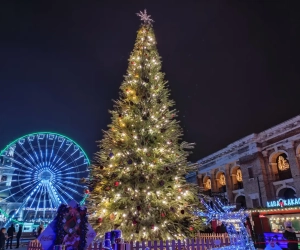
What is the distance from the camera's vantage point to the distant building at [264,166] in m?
23.1

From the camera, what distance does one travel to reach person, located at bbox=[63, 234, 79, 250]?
5.62 metres

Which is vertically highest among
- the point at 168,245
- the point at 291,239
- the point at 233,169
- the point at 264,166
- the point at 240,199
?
the point at 233,169

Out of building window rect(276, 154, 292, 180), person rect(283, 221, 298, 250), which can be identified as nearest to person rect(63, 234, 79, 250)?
person rect(283, 221, 298, 250)

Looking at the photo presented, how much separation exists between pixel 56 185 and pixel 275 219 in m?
19.6

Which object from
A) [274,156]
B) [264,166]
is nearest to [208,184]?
[264,166]

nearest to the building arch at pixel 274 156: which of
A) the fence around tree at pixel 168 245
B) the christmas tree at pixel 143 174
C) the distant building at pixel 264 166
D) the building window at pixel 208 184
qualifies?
the distant building at pixel 264 166

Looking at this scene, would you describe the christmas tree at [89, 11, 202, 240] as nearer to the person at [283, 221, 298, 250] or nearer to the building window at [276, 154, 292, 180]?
the person at [283, 221, 298, 250]

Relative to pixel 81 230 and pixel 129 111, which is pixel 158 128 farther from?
pixel 81 230

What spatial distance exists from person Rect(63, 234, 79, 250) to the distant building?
1921cm

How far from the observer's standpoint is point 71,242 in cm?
566

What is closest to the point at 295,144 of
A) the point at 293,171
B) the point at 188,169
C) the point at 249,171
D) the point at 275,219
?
the point at 293,171

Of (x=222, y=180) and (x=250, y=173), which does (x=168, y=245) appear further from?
(x=222, y=180)

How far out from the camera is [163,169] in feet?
26.4

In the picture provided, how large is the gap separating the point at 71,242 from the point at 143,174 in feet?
9.90
